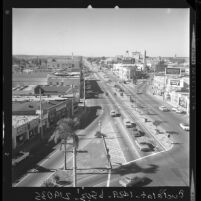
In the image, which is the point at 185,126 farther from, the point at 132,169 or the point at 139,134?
the point at 132,169

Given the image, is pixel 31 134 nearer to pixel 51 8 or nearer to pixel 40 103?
pixel 40 103

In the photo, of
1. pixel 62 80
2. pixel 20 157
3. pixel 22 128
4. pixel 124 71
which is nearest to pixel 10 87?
pixel 22 128

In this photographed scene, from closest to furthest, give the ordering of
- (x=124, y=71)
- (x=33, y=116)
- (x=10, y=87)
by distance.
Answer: (x=10, y=87)
(x=33, y=116)
(x=124, y=71)

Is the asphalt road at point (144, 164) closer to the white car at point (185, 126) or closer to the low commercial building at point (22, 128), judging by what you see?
the white car at point (185, 126)

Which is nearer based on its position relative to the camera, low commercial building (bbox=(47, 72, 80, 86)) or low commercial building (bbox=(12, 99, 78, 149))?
low commercial building (bbox=(12, 99, 78, 149))

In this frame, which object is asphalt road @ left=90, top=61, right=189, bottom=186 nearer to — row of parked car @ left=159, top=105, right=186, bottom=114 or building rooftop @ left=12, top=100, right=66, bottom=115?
row of parked car @ left=159, top=105, right=186, bottom=114

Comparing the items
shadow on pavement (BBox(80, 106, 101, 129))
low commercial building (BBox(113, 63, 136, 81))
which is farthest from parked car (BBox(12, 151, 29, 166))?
low commercial building (BBox(113, 63, 136, 81))

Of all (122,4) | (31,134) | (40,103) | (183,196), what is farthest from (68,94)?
(183,196)

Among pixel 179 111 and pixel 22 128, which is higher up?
pixel 179 111
